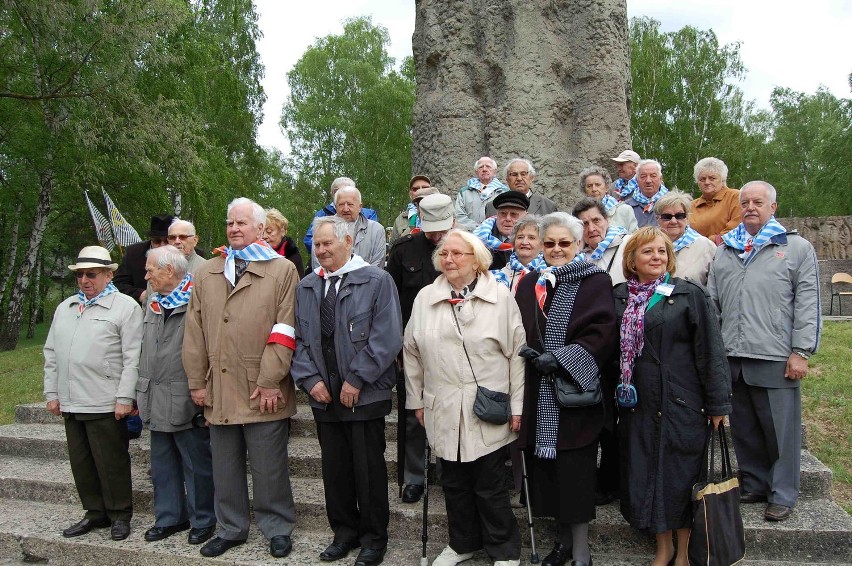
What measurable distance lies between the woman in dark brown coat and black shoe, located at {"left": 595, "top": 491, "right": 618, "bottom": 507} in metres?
0.47

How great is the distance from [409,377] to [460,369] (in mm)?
360

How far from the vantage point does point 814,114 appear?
37000 millimetres

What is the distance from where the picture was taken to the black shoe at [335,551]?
3.91 m

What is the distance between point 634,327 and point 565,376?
0.44 m

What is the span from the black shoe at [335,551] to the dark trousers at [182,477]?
840 mm

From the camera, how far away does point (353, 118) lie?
2923 centimetres

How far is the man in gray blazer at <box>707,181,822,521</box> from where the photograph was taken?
13.1 ft

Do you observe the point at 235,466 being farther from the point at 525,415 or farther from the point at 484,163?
the point at 484,163

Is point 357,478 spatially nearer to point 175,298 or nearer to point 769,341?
point 175,298

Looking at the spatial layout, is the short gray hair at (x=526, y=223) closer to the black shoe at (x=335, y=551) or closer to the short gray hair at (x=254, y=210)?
the short gray hair at (x=254, y=210)

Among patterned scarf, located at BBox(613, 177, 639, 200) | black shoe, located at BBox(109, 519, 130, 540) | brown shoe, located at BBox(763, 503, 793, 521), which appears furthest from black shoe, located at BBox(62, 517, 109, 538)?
patterned scarf, located at BBox(613, 177, 639, 200)

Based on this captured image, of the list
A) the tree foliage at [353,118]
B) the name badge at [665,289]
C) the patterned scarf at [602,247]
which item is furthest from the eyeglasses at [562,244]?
the tree foliage at [353,118]

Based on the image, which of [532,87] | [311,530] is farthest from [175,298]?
[532,87]

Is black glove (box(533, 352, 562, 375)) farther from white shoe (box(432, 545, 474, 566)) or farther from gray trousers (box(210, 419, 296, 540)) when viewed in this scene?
gray trousers (box(210, 419, 296, 540))
